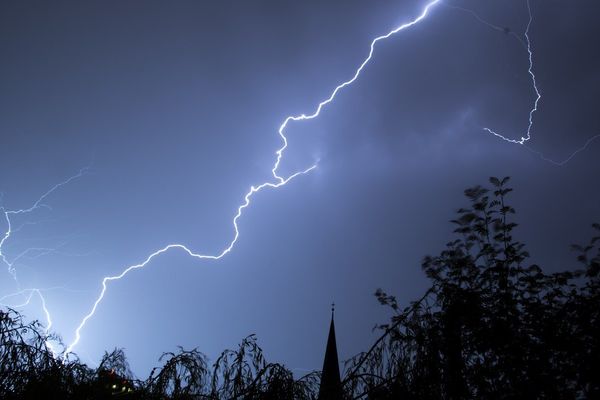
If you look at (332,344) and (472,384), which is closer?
(472,384)

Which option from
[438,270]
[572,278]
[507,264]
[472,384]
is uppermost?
[438,270]

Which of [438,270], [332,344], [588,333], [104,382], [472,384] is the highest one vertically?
[332,344]

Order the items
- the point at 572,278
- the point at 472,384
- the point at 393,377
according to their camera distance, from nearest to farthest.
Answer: the point at 472,384 < the point at 393,377 < the point at 572,278

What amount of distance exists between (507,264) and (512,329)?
53.8 inches

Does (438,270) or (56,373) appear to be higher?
(438,270)

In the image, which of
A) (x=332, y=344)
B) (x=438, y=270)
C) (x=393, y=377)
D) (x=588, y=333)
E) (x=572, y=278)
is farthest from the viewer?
(x=332, y=344)

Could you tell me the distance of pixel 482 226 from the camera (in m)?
5.91

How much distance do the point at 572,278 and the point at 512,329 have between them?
1.15 metres

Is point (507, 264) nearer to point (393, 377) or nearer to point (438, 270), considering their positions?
point (438, 270)

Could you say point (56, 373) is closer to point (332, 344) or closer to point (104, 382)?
point (104, 382)

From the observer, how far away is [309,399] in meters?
4.28

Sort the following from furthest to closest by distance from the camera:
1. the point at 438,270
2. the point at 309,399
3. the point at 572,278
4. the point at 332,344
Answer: the point at 332,344, the point at 438,270, the point at 309,399, the point at 572,278

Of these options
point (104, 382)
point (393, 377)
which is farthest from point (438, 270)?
point (104, 382)

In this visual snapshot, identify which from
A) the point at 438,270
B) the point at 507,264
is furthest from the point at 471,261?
the point at 438,270
